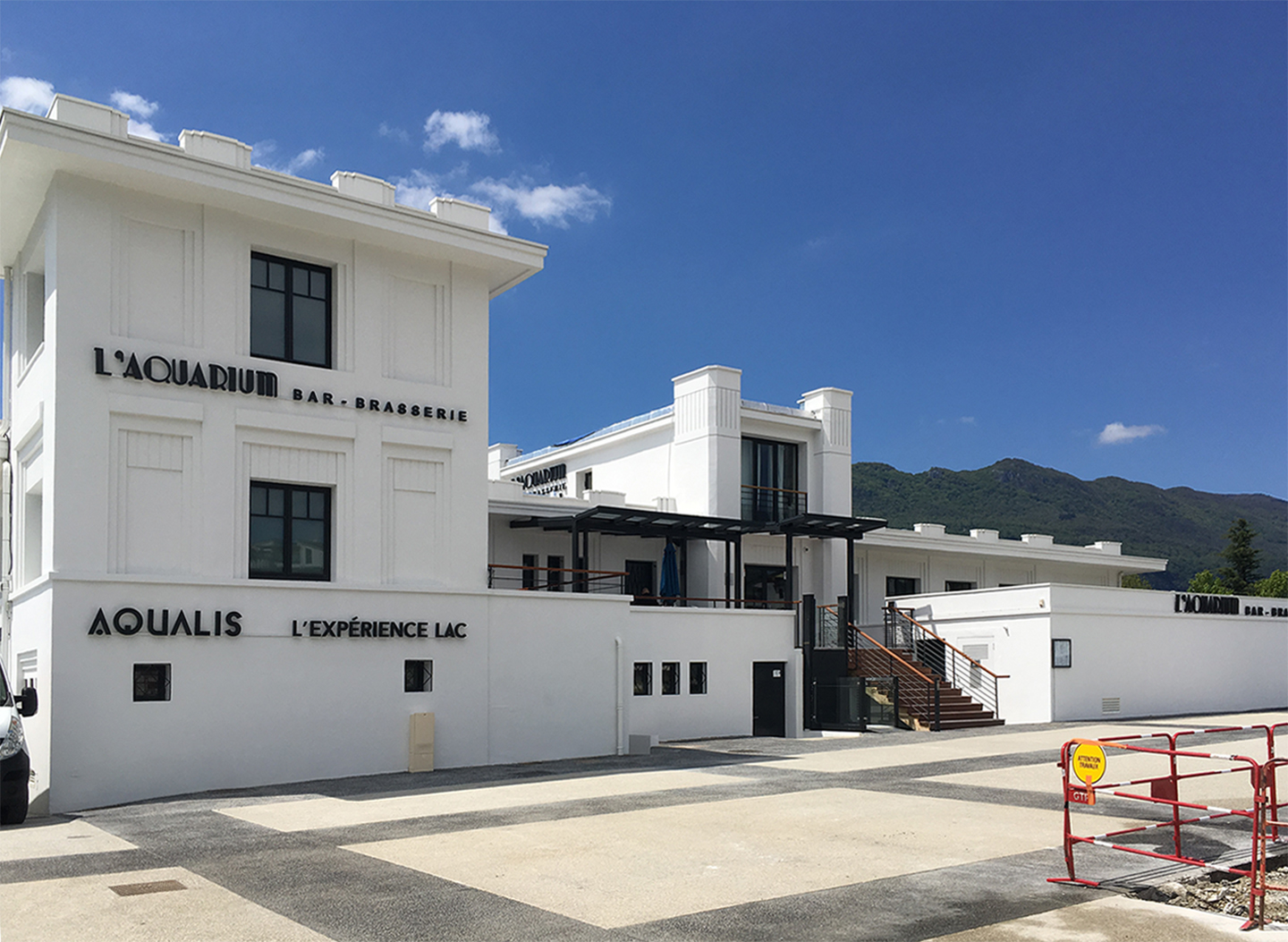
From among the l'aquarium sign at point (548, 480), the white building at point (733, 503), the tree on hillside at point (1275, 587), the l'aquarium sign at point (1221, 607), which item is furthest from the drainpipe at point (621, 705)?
the tree on hillside at point (1275, 587)

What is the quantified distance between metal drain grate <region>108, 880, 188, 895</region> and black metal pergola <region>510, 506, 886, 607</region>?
16435 millimetres

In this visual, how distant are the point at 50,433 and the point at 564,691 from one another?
32.5 ft

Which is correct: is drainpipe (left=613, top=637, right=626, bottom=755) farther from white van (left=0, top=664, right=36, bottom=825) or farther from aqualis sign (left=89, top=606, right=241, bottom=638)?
white van (left=0, top=664, right=36, bottom=825)

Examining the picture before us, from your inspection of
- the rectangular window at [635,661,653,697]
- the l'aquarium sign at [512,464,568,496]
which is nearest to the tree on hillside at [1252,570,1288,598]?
the l'aquarium sign at [512,464,568,496]

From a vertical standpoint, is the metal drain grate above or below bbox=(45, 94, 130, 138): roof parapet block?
below

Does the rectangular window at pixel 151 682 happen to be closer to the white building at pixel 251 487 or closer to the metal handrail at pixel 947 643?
the white building at pixel 251 487

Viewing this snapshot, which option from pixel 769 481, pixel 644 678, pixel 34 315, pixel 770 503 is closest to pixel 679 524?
pixel 644 678

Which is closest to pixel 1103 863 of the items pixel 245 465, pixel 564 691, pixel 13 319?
pixel 564 691

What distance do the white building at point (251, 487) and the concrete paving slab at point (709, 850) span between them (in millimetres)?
6819

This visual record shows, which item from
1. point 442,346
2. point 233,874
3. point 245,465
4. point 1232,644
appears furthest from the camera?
point 1232,644

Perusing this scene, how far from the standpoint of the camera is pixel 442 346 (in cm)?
2116

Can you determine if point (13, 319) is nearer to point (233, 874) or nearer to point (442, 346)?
point (442, 346)

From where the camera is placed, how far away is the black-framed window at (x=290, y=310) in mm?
19312

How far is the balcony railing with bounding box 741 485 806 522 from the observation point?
108 ft
